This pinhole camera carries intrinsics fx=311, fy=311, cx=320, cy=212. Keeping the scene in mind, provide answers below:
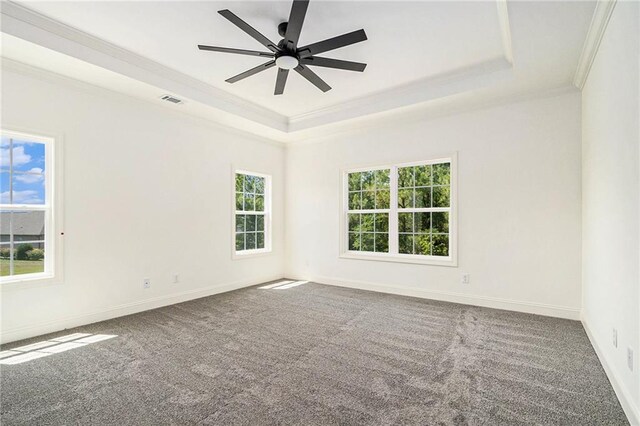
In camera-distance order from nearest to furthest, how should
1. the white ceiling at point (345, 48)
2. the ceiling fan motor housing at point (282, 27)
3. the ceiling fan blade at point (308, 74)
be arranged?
the white ceiling at point (345, 48) → the ceiling fan motor housing at point (282, 27) → the ceiling fan blade at point (308, 74)

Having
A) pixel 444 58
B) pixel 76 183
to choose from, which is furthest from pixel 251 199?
pixel 444 58

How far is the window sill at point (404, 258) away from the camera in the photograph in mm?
4464

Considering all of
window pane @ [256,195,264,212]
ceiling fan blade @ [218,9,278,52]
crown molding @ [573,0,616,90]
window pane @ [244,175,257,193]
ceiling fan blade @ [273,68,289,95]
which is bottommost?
window pane @ [256,195,264,212]

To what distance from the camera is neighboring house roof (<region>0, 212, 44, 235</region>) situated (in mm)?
3111

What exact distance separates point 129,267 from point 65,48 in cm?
243

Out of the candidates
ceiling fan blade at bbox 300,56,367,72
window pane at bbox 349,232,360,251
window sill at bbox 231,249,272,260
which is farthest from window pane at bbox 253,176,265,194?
ceiling fan blade at bbox 300,56,367,72

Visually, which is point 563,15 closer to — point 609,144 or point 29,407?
point 609,144

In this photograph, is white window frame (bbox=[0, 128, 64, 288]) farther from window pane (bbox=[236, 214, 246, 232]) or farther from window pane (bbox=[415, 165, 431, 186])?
window pane (bbox=[415, 165, 431, 186])

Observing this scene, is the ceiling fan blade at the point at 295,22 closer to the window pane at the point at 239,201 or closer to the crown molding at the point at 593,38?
the crown molding at the point at 593,38

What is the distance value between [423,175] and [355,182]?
3.97 ft

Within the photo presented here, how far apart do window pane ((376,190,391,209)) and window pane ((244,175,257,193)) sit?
7.39 feet

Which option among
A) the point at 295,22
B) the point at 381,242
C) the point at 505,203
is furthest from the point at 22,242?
the point at 505,203

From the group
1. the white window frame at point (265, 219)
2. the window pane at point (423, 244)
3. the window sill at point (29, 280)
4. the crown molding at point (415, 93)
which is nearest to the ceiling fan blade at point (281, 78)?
the crown molding at point (415, 93)

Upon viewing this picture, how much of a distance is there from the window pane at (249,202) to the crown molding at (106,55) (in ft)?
4.94
